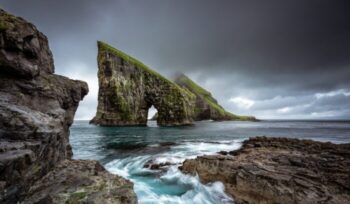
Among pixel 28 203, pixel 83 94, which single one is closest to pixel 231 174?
pixel 28 203

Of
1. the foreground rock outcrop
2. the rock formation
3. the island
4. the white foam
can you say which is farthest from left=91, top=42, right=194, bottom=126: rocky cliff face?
the foreground rock outcrop

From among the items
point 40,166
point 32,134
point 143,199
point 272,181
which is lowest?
point 143,199

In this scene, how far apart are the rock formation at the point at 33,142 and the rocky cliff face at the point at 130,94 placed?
2582 inches

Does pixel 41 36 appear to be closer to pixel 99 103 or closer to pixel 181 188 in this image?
pixel 181 188

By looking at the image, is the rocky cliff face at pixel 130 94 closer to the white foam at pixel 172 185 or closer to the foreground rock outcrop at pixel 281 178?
the white foam at pixel 172 185

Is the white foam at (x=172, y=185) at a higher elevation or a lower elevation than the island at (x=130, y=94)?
lower

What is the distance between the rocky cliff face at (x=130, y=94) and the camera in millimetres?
75312

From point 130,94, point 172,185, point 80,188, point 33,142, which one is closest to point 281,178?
point 172,185

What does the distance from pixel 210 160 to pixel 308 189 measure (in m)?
5.80

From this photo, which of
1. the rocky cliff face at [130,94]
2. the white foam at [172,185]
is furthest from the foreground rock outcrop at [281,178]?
the rocky cliff face at [130,94]

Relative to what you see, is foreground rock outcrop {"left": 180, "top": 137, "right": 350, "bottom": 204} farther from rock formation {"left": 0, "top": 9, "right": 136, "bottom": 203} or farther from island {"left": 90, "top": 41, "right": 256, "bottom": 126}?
island {"left": 90, "top": 41, "right": 256, "bottom": 126}

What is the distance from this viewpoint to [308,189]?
8703 millimetres

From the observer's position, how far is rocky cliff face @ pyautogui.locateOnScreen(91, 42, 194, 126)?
247 ft

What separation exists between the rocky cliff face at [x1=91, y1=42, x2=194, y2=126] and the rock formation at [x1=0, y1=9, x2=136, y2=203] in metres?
65.6
